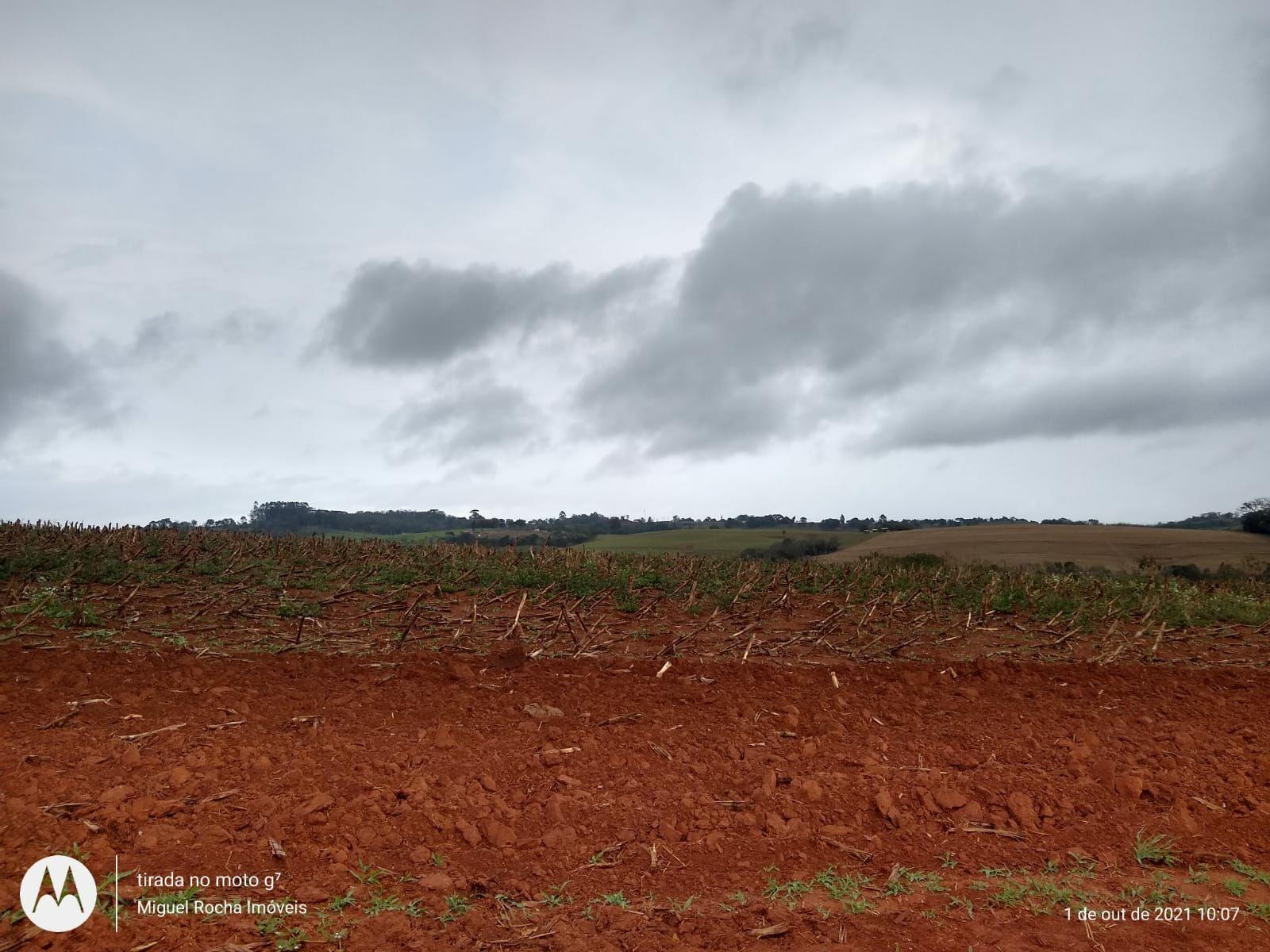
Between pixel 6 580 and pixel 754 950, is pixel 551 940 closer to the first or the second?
pixel 754 950

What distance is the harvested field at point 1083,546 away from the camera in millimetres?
42156

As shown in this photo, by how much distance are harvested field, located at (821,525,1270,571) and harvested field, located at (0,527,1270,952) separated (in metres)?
28.9

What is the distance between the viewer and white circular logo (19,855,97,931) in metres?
4.70

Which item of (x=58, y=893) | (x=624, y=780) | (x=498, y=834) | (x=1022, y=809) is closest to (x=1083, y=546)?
(x=1022, y=809)

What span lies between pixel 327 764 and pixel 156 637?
6388 millimetres

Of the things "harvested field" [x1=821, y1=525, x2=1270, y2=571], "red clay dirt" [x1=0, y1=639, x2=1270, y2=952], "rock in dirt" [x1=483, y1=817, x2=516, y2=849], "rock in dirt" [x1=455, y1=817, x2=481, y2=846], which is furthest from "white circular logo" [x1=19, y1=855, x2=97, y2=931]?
"harvested field" [x1=821, y1=525, x2=1270, y2=571]

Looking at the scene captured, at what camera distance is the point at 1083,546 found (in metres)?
48.7

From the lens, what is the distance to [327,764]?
22.7 ft

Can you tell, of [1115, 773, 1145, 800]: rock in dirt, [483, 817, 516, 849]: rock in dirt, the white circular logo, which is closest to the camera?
the white circular logo

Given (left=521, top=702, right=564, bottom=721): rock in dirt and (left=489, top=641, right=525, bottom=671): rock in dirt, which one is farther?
(left=489, top=641, right=525, bottom=671): rock in dirt

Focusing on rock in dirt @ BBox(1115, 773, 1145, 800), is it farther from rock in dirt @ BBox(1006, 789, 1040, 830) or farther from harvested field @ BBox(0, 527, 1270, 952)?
rock in dirt @ BBox(1006, 789, 1040, 830)

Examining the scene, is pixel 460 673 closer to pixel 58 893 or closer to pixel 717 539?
pixel 58 893

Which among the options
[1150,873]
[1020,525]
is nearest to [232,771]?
[1150,873]

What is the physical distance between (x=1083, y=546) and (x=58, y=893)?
176 ft
